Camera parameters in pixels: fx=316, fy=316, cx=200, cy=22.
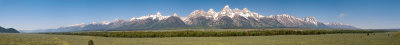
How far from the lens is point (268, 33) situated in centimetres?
8512

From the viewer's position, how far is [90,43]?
1134 inches

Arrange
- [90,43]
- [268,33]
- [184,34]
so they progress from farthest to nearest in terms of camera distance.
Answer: [268,33], [184,34], [90,43]

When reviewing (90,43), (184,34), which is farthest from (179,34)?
(90,43)

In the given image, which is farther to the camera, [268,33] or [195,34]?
[268,33]

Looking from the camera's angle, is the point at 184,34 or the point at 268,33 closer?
the point at 184,34

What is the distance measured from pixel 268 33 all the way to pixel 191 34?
21.3 meters

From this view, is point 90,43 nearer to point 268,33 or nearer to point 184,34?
point 184,34

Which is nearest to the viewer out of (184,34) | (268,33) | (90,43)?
(90,43)

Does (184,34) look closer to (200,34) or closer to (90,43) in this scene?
(200,34)

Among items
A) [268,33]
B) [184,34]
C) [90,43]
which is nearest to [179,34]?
[184,34]

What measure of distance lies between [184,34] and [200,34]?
13.2 ft

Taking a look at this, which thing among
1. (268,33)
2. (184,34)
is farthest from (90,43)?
(268,33)

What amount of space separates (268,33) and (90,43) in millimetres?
63080

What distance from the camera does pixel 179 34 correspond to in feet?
260
